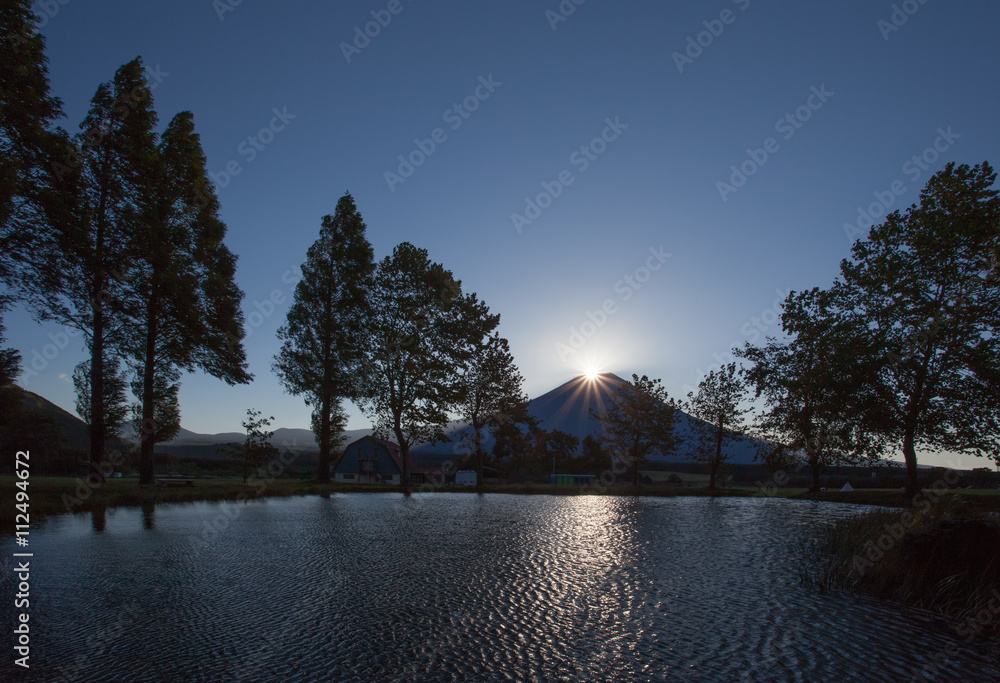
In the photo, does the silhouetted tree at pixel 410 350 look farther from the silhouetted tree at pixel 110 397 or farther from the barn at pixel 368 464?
the barn at pixel 368 464

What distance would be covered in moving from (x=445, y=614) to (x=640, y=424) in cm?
4192

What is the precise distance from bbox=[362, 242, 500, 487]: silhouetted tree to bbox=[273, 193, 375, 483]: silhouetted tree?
0.99 m

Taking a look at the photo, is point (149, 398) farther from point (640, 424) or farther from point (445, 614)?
point (640, 424)

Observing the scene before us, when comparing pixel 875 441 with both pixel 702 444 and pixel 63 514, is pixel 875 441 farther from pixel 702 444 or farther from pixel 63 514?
pixel 63 514

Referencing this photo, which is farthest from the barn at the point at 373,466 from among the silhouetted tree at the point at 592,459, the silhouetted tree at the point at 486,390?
the silhouetted tree at the point at 486,390

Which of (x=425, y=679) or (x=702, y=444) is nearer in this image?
(x=425, y=679)

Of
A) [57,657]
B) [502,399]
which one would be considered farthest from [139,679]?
[502,399]

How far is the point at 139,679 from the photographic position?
400 centimetres

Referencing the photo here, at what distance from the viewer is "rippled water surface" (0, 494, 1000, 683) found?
14.4ft

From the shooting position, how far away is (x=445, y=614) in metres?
5.84

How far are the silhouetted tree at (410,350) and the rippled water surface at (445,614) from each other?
23573 mm

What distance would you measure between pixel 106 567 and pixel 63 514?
8761 millimetres

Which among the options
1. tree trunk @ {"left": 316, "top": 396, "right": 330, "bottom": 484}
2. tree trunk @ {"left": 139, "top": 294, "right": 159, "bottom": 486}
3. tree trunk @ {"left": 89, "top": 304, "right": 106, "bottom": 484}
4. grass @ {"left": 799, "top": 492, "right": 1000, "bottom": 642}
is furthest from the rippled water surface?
tree trunk @ {"left": 316, "top": 396, "right": 330, "bottom": 484}

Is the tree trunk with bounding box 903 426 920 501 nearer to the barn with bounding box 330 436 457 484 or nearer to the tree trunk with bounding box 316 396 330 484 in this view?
the tree trunk with bounding box 316 396 330 484
